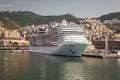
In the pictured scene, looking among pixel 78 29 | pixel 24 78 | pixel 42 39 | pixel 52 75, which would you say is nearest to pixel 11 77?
pixel 24 78

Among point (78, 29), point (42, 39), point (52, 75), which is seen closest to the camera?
point (52, 75)

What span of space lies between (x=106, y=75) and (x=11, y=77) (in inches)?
437

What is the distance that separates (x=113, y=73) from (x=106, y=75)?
94.3 inches

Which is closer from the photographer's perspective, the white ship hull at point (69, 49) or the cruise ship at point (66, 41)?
the white ship hull at point (69, 49)

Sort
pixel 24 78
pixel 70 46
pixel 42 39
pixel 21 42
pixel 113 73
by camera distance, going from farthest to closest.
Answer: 1. pixel 21 42
2. pixel 42 39
3. pixel 70 46
4. pixel 113 73
5. pixel 24 78

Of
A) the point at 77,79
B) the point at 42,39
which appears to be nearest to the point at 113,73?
the point at 77,79

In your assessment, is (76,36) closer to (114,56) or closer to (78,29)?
(78,29)

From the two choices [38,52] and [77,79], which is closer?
[77,79]

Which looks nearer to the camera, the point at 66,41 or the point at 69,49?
the point at 69,49

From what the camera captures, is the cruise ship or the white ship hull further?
the cruise ship

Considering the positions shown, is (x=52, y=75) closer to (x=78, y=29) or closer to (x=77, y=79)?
(x=77, y=79)

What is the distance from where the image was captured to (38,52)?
315 ft

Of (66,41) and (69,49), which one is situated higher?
(66,41)

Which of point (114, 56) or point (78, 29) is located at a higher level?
point (78, 29)
